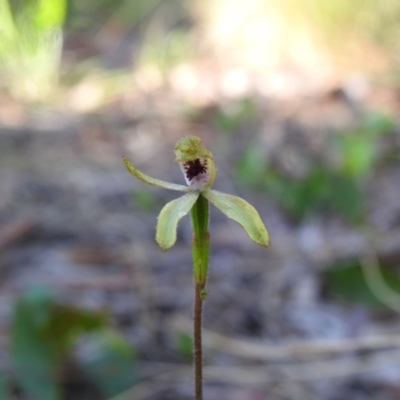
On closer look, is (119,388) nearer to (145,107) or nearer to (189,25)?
(145,107)

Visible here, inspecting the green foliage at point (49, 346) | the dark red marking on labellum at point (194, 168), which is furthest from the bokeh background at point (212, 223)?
the dark red marking on labellum at point (194, 168)

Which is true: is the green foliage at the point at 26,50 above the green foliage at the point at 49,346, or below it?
above

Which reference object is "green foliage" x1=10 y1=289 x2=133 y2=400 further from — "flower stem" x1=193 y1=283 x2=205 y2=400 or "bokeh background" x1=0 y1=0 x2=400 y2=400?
"flower stem" x1=193 y1=283 x2=205 y2=400

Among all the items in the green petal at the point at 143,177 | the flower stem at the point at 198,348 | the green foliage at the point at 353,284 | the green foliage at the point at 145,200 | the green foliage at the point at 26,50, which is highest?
the green foliage at the point at 26,50

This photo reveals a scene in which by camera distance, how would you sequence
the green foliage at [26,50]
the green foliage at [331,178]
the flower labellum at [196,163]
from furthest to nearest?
1. the green foliage at [26,50]
2. the green foliage at [331,178]
3. the flower labellum at [196,163]

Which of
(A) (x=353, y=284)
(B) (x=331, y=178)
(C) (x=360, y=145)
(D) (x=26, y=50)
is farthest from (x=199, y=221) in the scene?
(D) (x=26, y=50)

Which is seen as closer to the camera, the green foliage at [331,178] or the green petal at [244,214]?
the green petal at [244,214]

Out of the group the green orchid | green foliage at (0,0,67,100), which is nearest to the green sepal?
the green orchid

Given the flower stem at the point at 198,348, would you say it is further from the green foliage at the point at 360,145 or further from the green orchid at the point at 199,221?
Result: the green foliage at the point at 360,145
